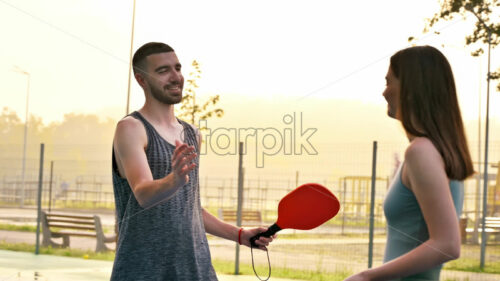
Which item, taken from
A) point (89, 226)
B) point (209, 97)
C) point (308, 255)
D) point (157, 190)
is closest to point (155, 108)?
point (157, 190)

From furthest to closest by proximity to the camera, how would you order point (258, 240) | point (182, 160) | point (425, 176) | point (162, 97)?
point (258, 240), point (162, 97), point (182, 160), point (425, 176)

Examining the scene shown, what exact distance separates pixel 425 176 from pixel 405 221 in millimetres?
129

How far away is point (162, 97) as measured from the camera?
2746 mm

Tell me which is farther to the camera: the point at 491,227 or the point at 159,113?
the point at 491,227

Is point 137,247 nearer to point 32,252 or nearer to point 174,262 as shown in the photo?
point 174,262

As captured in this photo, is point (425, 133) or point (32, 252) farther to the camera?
point (32, 252)

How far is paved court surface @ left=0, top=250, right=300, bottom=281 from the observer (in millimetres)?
9125

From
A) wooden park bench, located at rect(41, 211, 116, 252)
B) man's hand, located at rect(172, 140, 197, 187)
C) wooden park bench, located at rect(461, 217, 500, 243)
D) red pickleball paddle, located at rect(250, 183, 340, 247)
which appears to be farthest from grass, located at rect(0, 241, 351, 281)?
man's hand, located at rect(172, 140, 197, 187)

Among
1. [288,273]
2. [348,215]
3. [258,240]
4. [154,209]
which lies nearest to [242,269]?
[288,273]

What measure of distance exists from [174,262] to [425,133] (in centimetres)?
108

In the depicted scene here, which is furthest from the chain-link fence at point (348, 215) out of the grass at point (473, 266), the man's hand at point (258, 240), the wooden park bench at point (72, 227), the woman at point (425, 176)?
the woman at point (425, 176)

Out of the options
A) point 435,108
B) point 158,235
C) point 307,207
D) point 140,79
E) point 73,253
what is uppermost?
point 140,79

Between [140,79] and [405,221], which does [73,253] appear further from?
[405,221]

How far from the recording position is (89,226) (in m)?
12.5
